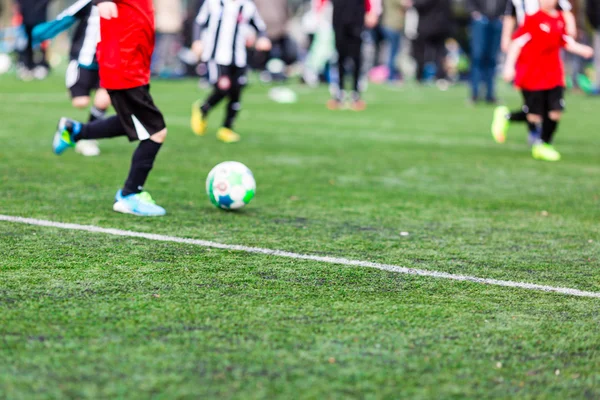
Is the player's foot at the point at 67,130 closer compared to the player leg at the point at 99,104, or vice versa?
the player's foot at the point at 67,130

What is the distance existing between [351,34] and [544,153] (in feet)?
23.8

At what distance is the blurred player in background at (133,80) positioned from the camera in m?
5.95

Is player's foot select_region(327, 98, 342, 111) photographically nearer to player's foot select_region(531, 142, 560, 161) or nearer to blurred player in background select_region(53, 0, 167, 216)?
player's foot select_region(531, 142, 560, 161)

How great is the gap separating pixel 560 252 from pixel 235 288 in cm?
207

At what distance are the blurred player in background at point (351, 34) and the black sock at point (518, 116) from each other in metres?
5.86

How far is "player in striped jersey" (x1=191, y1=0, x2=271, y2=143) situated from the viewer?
1091 cm

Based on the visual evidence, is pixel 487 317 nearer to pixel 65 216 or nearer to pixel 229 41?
pixel 65 216

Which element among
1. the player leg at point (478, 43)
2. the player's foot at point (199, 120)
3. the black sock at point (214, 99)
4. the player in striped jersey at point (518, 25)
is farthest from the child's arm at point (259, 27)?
the player leg at point (478, 43)

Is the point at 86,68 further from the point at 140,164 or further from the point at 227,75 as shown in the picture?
the point at 227,75

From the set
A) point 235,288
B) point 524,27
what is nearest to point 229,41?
point 524,27

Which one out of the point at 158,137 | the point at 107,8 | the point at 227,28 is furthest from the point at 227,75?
the point at 107,8

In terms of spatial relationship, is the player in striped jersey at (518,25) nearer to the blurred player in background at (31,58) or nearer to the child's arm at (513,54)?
the child's arm at (513,54)

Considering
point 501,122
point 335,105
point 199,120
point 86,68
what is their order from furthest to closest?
1. point 335,105
2. point 199,120
3. point 501,122
4. point 86,68

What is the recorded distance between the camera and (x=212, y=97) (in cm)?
1110
